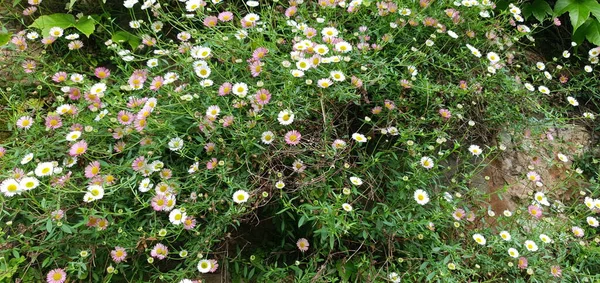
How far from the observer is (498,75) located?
2586 millimetres

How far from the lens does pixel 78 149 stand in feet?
6.41

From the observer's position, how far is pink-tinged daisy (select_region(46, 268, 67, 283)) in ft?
5.84

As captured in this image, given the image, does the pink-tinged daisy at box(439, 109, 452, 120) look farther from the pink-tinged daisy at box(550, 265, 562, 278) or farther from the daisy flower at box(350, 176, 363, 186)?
the pink-tinged daisy at box(550, 265, 562, 278)

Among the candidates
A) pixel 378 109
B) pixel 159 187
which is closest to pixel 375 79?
pixel 378 109

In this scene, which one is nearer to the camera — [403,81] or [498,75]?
[403,81]

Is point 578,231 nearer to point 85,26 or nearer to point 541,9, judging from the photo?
point 541,9

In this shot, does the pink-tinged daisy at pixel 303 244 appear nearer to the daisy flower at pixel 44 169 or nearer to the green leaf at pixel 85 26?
the daisy flower at pixel 44 169

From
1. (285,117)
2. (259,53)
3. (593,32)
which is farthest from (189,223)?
(593,32)

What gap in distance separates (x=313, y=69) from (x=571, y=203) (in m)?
1.62

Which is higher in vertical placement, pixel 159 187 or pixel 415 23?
pixel 415 23

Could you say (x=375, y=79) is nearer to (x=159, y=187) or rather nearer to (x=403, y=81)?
(x=403, y=81)

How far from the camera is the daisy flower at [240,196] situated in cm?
182

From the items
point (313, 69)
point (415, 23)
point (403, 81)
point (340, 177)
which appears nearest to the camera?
point (340, 177)

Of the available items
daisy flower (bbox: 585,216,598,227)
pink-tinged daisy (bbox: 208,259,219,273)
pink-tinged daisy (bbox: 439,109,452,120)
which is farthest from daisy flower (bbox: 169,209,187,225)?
daisy flower (bbox: 585,216,598,227)
